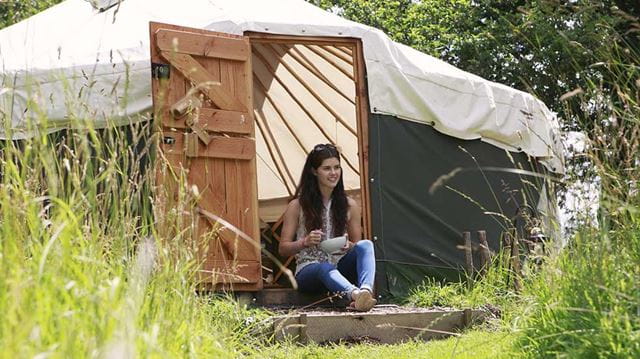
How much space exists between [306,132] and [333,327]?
324 cm

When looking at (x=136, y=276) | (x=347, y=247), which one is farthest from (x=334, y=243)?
(x=136, y=276)

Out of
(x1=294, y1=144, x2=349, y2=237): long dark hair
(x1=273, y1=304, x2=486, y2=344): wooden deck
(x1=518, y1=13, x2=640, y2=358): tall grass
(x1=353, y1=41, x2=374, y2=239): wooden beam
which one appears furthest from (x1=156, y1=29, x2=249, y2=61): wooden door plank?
(x1=518, y1=13, x2=640, y2=358): tall grass

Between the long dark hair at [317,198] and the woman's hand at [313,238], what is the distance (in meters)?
0.26

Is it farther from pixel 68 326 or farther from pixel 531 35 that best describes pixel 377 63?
pixel 531 35

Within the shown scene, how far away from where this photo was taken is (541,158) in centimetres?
754

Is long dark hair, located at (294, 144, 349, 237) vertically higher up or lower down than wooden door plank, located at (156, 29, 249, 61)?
lower down

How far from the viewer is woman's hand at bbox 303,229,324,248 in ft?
17.2

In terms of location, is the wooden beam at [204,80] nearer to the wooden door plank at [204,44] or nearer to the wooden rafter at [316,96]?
the wooden door plank at [204,44]

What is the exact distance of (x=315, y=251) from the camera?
5.54 metres

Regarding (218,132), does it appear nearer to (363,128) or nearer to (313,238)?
(313,238)

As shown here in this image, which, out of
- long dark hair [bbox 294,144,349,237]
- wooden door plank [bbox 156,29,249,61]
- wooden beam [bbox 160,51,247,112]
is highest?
wooden door plank [bbox 156,29,249,61]

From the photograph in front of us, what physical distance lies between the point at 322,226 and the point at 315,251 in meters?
0.15

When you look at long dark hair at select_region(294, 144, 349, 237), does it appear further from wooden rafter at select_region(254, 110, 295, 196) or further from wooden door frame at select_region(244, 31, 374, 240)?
wooden rafter at select_region(254, 110, 295, 196)

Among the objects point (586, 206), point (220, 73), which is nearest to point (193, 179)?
point (220, 73)
